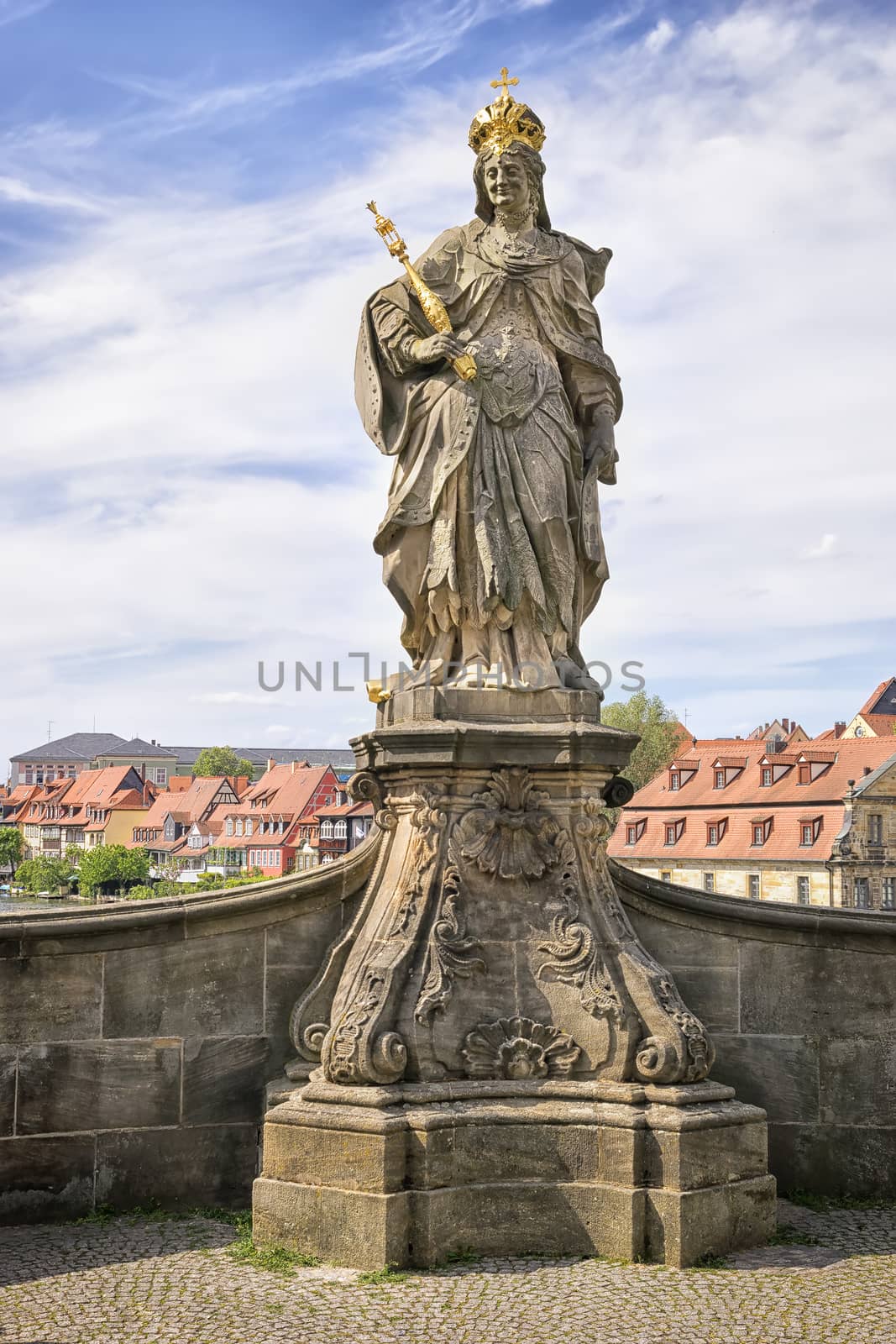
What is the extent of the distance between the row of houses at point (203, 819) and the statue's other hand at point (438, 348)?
184 feet

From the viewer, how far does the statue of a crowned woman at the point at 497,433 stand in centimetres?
733

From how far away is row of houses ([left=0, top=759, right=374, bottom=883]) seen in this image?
79.9 metres

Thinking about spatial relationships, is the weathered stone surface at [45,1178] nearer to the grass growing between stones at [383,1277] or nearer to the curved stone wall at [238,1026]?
the curved stone wall at [238,1026]

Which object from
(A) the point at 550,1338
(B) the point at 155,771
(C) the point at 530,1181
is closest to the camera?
(A) the point at 550,1338

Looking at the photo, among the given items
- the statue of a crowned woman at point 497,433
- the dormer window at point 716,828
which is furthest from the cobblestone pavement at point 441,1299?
the dormer window at point 716,828

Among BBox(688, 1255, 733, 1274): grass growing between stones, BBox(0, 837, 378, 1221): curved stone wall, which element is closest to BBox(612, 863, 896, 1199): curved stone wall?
BBox(688, 1255, 733, 1274): grass growing between stones

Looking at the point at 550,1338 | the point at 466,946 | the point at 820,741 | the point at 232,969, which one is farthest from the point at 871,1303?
the point at 820,741

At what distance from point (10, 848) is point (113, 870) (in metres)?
27.8

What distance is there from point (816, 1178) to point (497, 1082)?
2145 millimetres

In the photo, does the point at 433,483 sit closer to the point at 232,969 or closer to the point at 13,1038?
the point at 232,969

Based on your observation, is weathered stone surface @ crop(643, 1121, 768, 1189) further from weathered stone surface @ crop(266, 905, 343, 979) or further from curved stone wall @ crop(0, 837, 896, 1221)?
weathered stone surface @ crop(266, 905, 343, 979)

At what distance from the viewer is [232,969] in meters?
7.38

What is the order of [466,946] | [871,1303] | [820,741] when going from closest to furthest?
1. [871,1303]
2. [466,946]
3. [820,741]

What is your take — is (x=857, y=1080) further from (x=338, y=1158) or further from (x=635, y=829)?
(x=635, y=829)
